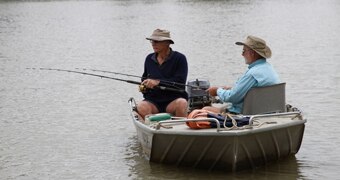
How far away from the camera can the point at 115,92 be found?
15875 millimetres

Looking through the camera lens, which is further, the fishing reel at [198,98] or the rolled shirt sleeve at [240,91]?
the fishing reel at [198,98]

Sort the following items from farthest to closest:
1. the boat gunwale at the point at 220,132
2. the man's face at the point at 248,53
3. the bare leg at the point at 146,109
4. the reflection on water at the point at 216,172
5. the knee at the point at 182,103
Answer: the bare leg at the point at 146,109 → the knee at the point at 182,103 → the man's face at the point at 248,53 → the reflection on water at the point at 216,172 → the boat gunwale at the point at 220,132

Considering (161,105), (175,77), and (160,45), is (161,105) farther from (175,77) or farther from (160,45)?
(160,45)

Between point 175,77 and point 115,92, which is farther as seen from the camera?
point 115,92

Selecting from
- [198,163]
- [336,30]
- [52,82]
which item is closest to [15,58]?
[52,82]

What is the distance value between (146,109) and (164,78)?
0.52 metres

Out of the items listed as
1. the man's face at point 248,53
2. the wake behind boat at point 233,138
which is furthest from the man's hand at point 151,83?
the man's face at point 248,53

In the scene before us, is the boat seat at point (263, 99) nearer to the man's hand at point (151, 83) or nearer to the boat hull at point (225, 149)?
the boat hull at point (225, 149)

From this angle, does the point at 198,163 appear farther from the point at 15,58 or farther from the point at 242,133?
the point at 15,58

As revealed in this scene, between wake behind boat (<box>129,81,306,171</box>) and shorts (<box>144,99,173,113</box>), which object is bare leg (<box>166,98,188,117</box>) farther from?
wake behind boat (<box>129,81,306,171</box>)

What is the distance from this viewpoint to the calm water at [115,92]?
9.57m

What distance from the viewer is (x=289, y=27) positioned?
3216 cm

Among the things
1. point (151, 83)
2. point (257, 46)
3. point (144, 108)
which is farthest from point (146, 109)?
point (257, 46)

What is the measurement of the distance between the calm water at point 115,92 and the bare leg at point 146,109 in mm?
673
